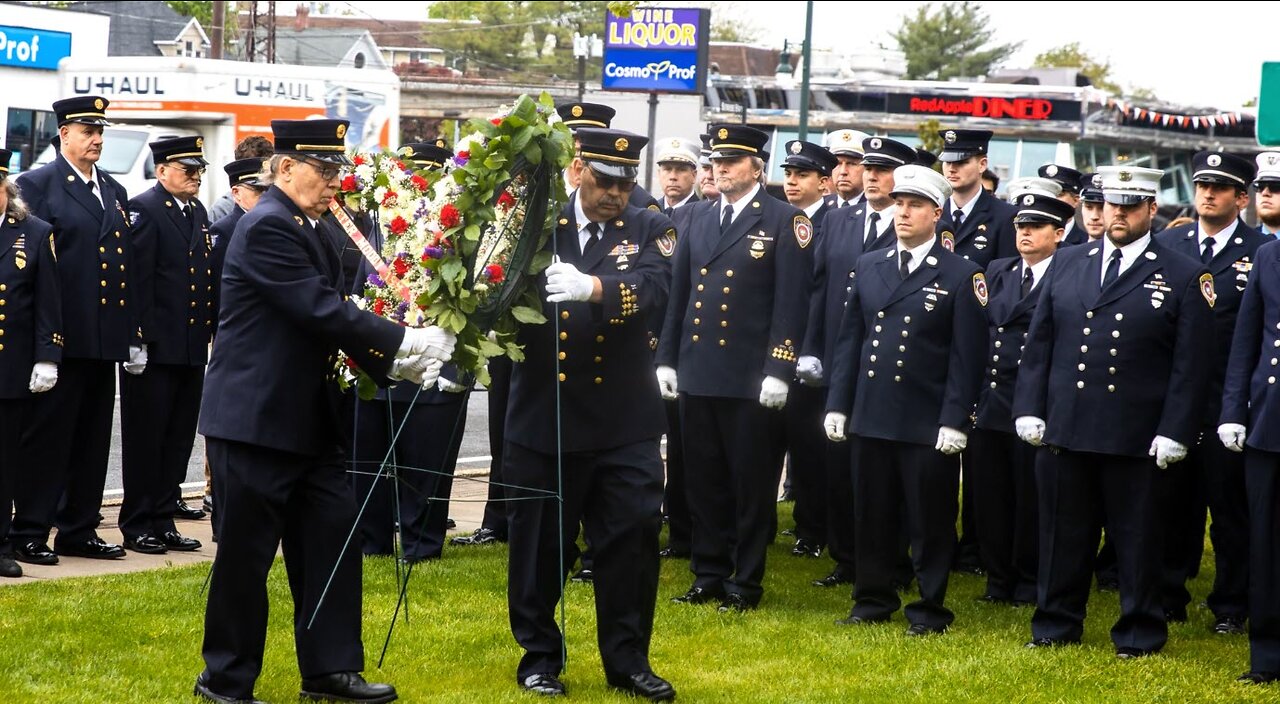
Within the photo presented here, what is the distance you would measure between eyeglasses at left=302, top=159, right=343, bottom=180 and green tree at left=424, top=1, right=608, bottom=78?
235 feet

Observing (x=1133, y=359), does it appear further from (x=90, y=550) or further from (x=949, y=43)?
(x=949, y=43)

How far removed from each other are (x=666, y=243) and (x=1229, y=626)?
3.86m

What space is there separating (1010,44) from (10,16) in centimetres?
6292

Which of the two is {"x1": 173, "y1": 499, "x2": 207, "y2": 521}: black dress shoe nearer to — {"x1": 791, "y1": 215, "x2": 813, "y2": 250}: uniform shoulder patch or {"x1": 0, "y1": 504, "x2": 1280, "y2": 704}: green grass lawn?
{"x1": 0, "y1": 504, "x2": 1280, "y2": 704}: green grass lawn

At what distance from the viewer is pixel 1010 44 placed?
8206 cm

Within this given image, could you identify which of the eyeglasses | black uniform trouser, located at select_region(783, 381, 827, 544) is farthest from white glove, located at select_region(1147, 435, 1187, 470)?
the eyeglasses

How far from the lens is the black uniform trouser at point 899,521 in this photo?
803 centimetres

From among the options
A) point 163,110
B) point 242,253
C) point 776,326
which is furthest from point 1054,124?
point 242,253

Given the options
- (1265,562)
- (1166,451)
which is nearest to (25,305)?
(1166,451)

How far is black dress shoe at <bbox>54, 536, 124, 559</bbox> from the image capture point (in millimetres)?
9078

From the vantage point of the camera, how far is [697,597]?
862 cm

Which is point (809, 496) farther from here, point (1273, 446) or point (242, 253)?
point (242, 253)

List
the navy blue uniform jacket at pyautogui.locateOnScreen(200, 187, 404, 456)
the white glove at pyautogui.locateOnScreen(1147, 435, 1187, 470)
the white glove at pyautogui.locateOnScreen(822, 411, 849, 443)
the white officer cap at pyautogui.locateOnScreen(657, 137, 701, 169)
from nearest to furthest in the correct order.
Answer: the navy blue uniform jacket at pyautogui.locateOnScreen(200, 187, 404, 456) < the white glove at pyautogui.locateOnScreen(1147, 435, 1187, 470) < the white glove at pyautogui.locateOnScreen(822, 411, 849, 443) < the white officer cap at pyautogui.locateOnScreen(657, 137, 701, 169)

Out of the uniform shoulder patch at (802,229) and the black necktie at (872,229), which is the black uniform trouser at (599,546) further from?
the black necktie at (872,229)
